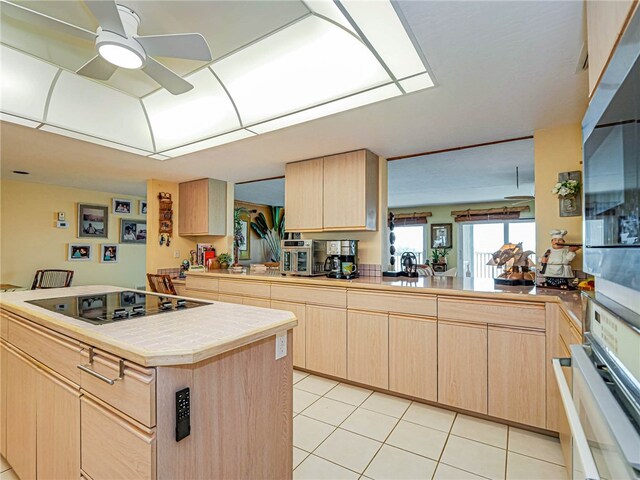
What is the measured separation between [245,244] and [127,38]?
5568 mm

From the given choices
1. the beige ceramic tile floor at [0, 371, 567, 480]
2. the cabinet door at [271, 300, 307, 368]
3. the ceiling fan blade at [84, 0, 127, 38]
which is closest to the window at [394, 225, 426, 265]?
the cabinet door at [271, 300, 307, 368]

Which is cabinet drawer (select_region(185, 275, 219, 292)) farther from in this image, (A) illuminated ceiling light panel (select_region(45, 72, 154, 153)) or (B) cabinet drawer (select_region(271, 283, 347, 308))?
(A) illuminated ceiling light panel (select_region(45, 72, 154, 153))

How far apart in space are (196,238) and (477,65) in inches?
172

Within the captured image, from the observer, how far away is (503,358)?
2.18 m

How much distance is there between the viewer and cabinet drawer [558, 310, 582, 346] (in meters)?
1.36

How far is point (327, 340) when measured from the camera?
9.68 feet

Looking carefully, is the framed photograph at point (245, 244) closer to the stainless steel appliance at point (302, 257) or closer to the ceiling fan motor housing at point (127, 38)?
the stainless steel appliance at point (302, 257)

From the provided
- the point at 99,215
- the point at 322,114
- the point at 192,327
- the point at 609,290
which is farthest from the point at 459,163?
the point at 99,215

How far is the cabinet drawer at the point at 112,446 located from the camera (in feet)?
3.24

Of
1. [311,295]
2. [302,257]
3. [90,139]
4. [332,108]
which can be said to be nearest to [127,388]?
[332,108]

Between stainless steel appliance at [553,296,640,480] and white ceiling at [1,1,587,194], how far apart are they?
4.05 ft

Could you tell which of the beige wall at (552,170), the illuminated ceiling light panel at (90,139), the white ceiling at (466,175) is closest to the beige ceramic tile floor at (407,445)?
the beige wall at (552,170)

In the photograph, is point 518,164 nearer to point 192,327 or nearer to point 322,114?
point 322,114

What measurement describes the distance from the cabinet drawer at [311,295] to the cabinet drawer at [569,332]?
5.17 ft
